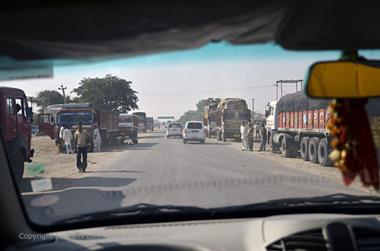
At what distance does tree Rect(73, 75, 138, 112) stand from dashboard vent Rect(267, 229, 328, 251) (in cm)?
→ 232

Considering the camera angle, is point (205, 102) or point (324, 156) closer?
point (205, 102)

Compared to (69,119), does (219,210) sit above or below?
below

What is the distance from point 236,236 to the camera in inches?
167

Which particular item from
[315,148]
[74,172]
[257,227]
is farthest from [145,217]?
[315,148]

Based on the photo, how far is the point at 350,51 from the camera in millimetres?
4395

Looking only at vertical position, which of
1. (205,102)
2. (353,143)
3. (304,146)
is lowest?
(304,146)

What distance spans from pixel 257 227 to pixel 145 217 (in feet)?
3.10

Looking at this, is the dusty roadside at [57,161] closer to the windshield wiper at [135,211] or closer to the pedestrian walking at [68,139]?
the pedestrian walking at [68,139]

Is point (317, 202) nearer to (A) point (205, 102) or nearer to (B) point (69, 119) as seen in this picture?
(A) point (205, 102)

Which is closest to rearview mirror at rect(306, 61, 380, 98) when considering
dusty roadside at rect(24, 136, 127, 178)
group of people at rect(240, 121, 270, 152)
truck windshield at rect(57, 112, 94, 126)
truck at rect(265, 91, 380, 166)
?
dusty roadside at rect(24, 136, 127, 178)

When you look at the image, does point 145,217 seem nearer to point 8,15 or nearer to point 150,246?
point 150,246

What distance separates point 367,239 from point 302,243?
516 millimetres

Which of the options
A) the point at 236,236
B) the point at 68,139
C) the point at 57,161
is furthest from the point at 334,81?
the point at 68,139

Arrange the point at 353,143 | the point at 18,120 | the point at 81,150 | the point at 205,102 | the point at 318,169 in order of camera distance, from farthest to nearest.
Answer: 1. the point at 18,120
2. the point at 81,150
3. the point at 318,169
4. the point at 205,102
5. the point at 353,143
